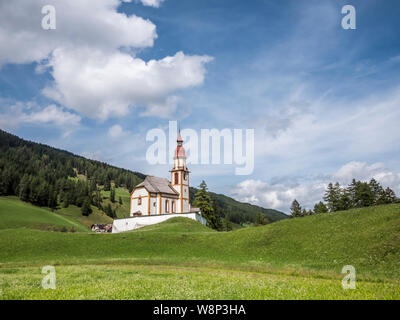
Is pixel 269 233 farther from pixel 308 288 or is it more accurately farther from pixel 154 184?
pixel 154 184

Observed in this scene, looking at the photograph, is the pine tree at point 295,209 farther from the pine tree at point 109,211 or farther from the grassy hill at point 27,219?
the pine tree at point 109,211

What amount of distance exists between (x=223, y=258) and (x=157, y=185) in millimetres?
53619

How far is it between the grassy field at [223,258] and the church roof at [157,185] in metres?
35.8

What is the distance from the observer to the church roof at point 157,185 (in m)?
81.9

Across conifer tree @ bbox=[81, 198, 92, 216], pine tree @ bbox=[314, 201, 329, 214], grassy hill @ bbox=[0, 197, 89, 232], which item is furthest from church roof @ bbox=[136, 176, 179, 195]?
conifer tree @ bbox=[81, 198, 92, 216]

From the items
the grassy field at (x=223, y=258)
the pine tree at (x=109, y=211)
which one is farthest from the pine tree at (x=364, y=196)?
the pine tree at (x=109, y=211)

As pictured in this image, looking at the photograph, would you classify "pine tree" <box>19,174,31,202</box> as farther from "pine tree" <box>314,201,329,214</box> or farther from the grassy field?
"pine tree" <box>314,201,329,214</box>

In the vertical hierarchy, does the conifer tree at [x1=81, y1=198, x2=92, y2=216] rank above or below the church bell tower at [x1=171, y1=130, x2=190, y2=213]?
below

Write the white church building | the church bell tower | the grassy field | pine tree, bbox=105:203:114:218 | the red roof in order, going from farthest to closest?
pine tree, bbox=105:203:114:218, the red roof, the church bell tower, the white church building, the grassy field

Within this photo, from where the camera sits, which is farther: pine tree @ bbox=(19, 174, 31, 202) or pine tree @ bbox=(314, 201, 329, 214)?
pine tree @ bbox=(19, 174, 31, 202)

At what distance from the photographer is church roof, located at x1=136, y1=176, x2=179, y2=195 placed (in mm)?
81938

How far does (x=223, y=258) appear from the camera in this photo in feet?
109

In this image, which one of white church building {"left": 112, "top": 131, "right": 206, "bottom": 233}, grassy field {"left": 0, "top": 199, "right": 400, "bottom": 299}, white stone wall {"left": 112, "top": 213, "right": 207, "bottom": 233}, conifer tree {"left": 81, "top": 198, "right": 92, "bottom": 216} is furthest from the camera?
conifer tree {"left": 81, "top": 198, "right": 92, "bottom": 216}
